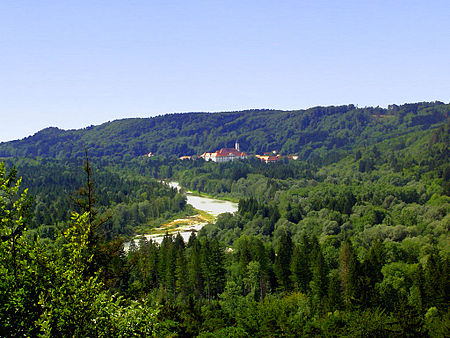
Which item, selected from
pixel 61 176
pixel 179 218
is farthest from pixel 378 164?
pixel 61 176

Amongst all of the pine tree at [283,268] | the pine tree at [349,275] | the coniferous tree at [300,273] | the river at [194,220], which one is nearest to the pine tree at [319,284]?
the coniferous tree at [300,273]

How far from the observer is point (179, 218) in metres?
125

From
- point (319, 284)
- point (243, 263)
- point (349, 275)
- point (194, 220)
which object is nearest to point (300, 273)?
point (319, 284)

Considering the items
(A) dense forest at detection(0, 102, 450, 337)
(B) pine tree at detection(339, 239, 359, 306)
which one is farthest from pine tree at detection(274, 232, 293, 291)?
(B) pine tree at detection(339, 239, 359, 306)

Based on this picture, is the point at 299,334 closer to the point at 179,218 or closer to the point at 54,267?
the point at 54,267

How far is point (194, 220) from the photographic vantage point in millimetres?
120875

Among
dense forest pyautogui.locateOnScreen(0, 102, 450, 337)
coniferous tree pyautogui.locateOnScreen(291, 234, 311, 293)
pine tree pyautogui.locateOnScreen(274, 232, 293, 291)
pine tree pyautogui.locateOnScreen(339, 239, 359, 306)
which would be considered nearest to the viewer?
dense forest pyautogui.locateOnScreen(0, 102, 450, 337)

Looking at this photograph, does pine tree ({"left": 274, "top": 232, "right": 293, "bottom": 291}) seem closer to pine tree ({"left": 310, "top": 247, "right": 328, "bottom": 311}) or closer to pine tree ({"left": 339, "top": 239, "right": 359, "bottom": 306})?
pine tree ({"left": 310, "top": 247, "right": 328, "bottom": 311})

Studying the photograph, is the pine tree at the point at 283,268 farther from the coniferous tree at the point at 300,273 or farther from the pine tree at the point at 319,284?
the pine tree at the point at 319,284

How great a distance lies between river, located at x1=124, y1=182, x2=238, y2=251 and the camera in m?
103

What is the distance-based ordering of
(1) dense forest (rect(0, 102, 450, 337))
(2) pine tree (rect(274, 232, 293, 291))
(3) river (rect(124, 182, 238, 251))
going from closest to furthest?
1. (1) dense forest (rect(0, 102, 450, 337))
2. (2) pine tree (rect(274, 232, 293, 291))
3. (3) river (rect(124, 182, 238, 251))

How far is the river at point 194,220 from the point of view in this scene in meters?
103

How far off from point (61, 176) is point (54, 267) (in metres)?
173

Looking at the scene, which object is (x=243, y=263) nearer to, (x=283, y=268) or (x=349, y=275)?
(x=283, y=268)
